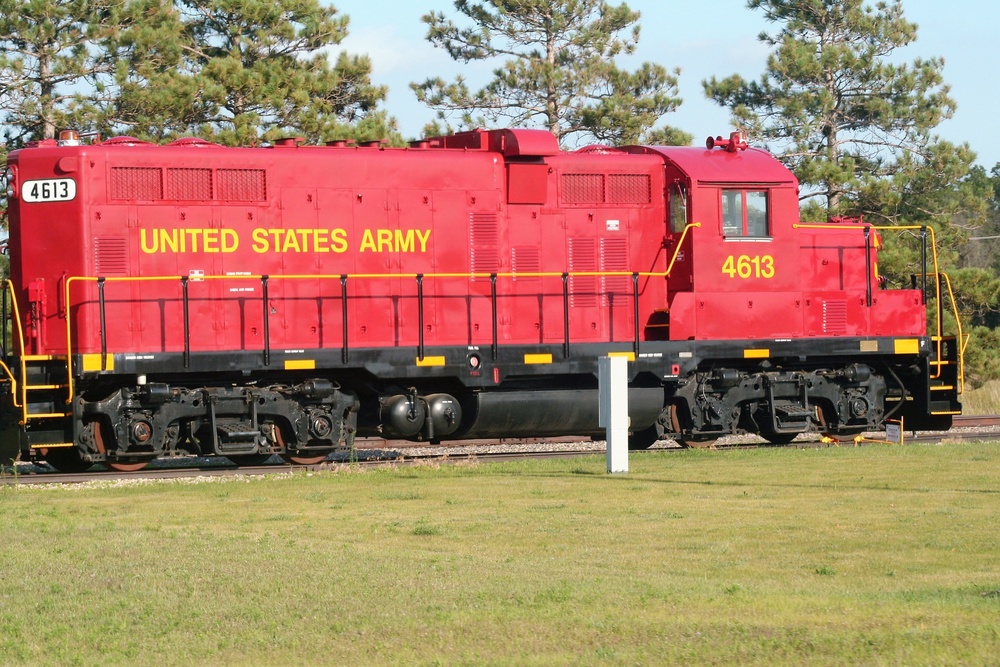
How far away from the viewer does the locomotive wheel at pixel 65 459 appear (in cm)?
1586

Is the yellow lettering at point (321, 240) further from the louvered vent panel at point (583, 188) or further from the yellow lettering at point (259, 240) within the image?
the louvered vent panel at point (583, 188)

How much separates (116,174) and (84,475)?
3608 mm

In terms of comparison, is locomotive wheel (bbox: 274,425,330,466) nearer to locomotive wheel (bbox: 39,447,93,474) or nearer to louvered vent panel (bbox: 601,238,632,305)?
locomotive wheel (bbox: 39,447,93,474)

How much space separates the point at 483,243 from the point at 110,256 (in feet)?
15.4

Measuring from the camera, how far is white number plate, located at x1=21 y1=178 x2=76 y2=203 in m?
15.4

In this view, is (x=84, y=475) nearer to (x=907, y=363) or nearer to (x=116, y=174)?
(x=116, y=174)

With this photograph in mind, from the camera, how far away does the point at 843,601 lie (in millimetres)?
7230

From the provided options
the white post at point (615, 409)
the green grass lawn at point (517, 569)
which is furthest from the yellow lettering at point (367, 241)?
the green grass lawn at point (517, 569)

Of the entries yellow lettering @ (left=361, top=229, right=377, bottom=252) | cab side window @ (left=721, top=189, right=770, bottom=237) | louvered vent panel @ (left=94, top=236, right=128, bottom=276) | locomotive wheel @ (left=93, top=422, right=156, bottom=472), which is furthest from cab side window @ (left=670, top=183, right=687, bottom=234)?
locomotive wheel @ (left=93, top=422, right=156, bottom=472)

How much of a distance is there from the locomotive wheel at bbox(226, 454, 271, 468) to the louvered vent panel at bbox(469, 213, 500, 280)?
143 inches

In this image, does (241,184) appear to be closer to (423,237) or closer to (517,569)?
(423,237)

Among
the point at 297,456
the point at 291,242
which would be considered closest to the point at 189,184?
the point at 291,242

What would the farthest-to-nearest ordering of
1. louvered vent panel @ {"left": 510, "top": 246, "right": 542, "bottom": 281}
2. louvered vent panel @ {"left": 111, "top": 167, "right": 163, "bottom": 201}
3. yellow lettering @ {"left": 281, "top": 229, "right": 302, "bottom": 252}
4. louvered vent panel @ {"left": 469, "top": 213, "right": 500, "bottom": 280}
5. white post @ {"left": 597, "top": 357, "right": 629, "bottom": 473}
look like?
louvered vent panel @ {"left": 510, "top": 246, "right": 542, "bottom": 281}
louvered vent panel @ {"left": 469, "top": 213, "right": 500, "bottom": 280}
yellow lettering @ {"left": 281, "top": 229, "right": 302, "bottom": 252}
louvered vent panel @ {"left": 111, "top": 167, "right": 163, "bottom": 201}
white post @ {"left": 597, "top": 357, "right": 629, "bottom": 473}

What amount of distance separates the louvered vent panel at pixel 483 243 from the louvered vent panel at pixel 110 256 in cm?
437
